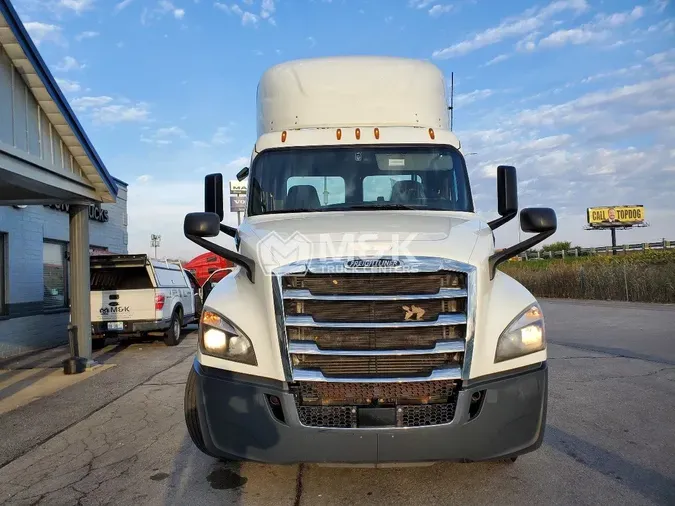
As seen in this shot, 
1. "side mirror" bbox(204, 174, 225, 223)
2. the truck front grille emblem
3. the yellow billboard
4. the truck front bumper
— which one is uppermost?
the yellow billboard

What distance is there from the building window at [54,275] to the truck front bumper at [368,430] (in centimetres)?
1177

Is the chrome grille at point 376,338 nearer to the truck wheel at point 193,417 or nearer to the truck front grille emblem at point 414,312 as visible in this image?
the truck front grille emblem at point 414,312

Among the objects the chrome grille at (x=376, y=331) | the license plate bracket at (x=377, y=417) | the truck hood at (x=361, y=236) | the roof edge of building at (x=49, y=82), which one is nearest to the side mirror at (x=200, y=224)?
the truck hood at (x=361, y=236)

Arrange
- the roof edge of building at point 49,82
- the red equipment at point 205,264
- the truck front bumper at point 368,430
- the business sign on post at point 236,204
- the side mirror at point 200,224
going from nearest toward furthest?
the truck front bumper at point 368,430 < the side mirror at point 200,224 < the roof edge of building at point 49,82 < the business sign on post at point 236,204 < the red equipment at point 205,264

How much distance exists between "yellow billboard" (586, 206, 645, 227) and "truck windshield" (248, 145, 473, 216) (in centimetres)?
7943

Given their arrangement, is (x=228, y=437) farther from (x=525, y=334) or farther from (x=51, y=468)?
(x=51, y=468)

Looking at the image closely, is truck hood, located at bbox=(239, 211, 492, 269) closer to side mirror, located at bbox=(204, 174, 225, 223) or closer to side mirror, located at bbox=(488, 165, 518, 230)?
side mirror, located at bbox=(488, 165, 518, 230)

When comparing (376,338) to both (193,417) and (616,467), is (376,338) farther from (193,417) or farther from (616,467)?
(616,467)

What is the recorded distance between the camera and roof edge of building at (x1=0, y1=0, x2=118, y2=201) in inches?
257

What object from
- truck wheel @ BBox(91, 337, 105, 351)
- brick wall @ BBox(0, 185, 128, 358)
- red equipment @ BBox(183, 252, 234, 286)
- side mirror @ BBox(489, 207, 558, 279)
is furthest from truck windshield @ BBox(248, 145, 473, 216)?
red equipment @ BBox(183, 252, 234, 286)

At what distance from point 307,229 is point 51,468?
10.2 feet

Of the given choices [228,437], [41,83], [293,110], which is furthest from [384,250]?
[41,83]

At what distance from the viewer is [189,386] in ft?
12.2

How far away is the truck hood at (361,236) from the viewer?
3.31 m
